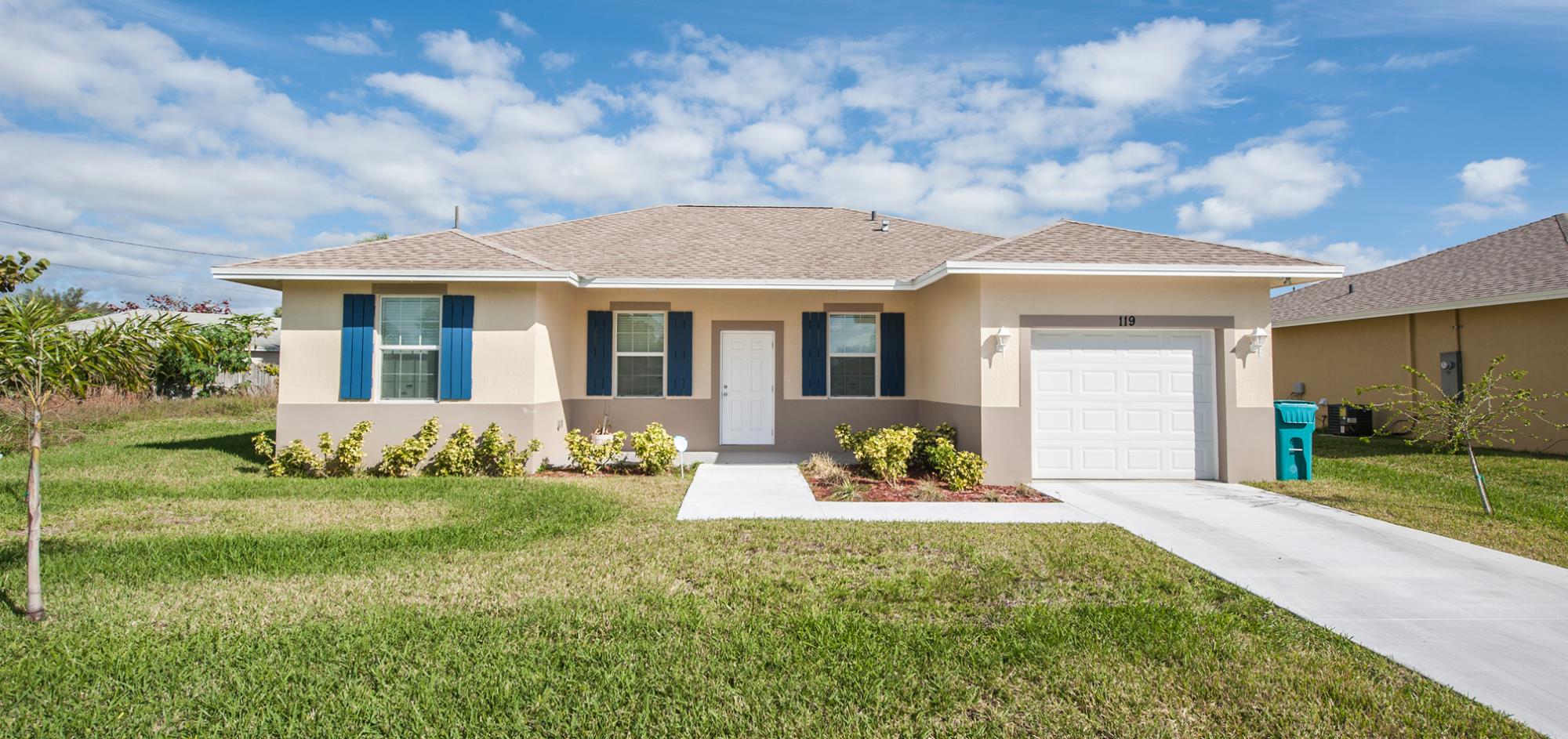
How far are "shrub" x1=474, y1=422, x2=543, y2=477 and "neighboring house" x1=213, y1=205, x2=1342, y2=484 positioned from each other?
391 millimetres

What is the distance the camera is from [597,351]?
1179 cm

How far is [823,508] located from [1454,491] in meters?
8.01

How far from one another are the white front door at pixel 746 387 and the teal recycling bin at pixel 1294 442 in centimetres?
740

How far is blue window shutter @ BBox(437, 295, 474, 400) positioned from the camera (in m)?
9.92

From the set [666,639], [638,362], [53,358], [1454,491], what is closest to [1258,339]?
[1454,491]

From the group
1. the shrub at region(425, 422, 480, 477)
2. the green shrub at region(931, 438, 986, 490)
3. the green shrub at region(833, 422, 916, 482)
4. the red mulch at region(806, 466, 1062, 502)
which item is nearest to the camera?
the red mulch at region(806, 466, 1062, 502)

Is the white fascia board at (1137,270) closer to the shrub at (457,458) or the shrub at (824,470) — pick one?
the shrub at (824,470)

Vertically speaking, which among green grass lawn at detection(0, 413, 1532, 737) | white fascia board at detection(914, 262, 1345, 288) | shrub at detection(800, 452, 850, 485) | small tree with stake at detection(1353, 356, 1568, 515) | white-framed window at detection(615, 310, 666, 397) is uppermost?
white fascia board at detection(914, 262, 1345, 288)

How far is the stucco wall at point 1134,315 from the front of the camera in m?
9.09

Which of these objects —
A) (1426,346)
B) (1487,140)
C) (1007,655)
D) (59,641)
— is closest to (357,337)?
(59,641)

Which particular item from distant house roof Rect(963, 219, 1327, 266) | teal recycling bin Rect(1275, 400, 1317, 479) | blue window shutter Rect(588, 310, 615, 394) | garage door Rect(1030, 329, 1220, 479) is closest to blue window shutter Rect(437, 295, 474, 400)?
blue window shutter Rect(588, 310, 615, 394)

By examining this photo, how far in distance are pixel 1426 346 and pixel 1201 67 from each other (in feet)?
26.7

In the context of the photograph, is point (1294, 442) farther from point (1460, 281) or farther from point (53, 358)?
point (53, 358)

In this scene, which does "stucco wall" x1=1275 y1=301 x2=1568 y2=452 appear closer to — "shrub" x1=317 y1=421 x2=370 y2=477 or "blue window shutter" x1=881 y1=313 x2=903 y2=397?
"blue window shutter" x1=881 y1=313 x2=903 y2=397
